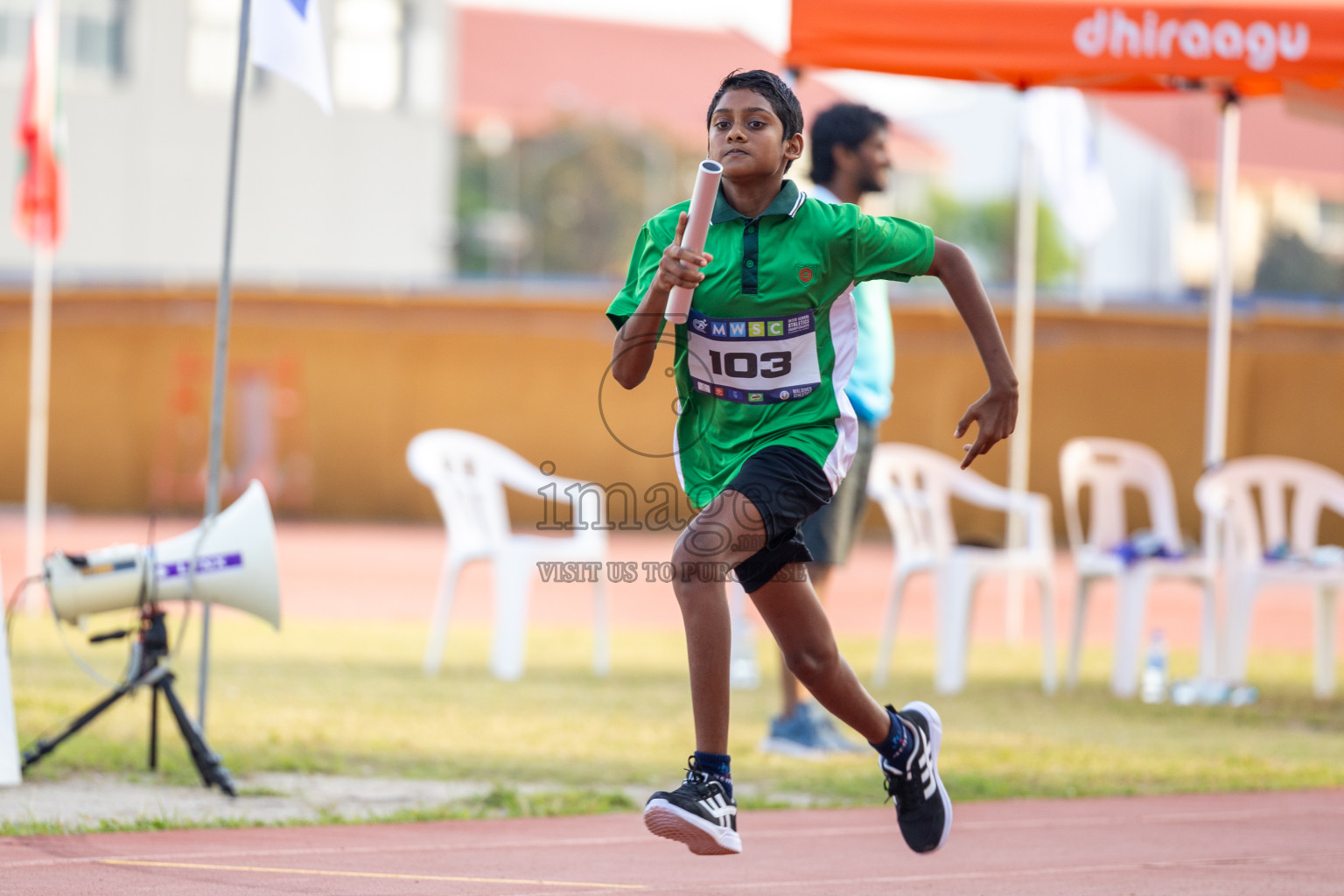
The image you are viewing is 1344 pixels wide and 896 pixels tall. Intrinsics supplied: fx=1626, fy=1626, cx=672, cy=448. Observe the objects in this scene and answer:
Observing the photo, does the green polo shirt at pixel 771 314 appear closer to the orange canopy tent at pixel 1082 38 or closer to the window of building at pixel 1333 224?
the orange canopy tent at pixel 1082 38

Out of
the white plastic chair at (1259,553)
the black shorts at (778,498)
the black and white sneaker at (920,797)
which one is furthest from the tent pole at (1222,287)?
the black shorts at (778,498)

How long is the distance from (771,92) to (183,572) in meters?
2.60

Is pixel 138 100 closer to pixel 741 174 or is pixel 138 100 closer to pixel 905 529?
pixel 905 529

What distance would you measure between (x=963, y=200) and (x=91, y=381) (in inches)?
2167

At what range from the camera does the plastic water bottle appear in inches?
309

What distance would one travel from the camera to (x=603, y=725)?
22.1 feet

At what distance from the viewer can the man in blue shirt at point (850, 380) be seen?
240 inches

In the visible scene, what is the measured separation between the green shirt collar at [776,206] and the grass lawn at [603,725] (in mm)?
2165

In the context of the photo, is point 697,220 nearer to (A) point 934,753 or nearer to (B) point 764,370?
(B) point 764,370

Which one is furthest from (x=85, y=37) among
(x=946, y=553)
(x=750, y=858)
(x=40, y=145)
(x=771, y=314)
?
(x=771, y=314)

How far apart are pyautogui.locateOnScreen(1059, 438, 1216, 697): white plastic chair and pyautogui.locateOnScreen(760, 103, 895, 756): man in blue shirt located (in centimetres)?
213

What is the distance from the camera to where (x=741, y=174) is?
3.77m

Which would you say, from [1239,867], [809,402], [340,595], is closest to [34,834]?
[809,402]

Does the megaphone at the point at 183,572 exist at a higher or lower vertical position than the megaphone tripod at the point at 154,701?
higher
